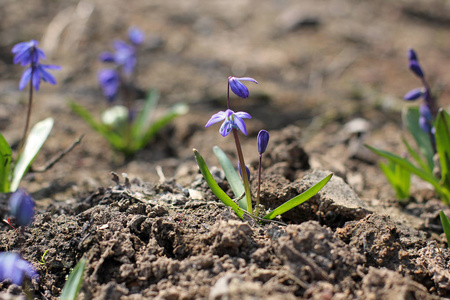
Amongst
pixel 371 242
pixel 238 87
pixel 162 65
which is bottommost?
pixel 162 65

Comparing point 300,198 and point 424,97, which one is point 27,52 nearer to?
point 300,198

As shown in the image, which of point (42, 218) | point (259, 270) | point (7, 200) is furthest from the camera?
point (7, 200)

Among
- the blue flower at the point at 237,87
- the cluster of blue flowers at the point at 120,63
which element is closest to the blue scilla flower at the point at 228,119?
the blue flower at the point at 237,87

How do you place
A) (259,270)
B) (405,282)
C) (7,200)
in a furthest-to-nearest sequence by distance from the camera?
1. (7,200)
2. (259,270)
3. (405,282)

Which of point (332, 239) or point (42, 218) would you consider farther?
point (42, 218)

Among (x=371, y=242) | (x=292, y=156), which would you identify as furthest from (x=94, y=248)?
(x=292, y=156)

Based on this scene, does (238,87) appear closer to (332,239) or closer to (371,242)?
(332,239)

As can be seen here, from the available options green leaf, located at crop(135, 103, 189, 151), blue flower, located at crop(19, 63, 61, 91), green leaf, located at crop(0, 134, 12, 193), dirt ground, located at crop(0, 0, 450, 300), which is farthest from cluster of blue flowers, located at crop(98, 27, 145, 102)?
green leaf, located at crop(0, 134, 12, 193)

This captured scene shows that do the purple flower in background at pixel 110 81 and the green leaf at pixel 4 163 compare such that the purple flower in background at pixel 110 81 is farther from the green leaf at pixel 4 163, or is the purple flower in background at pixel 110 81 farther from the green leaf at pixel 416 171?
the green leaf at pixel 416 171
